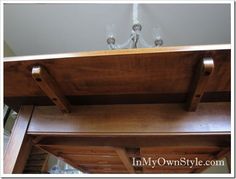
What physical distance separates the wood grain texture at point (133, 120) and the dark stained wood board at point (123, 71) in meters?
0.06

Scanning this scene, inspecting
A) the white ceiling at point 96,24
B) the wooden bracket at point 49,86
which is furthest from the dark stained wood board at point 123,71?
the white ceiling at point 96,24

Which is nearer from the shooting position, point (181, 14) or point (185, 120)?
point (185, 120)

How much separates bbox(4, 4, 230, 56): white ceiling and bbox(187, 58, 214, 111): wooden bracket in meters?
1.26

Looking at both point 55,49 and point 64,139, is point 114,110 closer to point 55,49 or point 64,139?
point 64,139

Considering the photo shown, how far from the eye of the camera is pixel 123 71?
585mm

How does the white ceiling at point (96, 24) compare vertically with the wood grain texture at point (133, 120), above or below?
above

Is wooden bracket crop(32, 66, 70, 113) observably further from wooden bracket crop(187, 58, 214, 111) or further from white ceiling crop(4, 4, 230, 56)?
white ceiling crop(4, 4, 230, 56)

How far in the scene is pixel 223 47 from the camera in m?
0.52

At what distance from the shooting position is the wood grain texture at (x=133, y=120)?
681 mm

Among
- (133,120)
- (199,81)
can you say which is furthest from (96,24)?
(199,81)

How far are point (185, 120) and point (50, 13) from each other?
1537 millimetres

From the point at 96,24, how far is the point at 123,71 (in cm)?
144

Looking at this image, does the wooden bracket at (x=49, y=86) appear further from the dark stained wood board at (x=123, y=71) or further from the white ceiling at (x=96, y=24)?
the white ceiling at (x=96, y=24)

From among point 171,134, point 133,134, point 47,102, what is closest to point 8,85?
point 47,102
